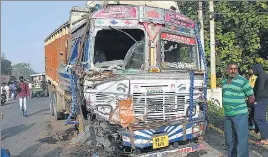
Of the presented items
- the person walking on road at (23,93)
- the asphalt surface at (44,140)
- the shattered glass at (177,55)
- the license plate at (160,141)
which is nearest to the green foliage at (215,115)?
the asphalt surface at (44,140)

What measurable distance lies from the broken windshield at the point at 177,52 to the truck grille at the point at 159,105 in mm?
674

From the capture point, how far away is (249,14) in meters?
13.7

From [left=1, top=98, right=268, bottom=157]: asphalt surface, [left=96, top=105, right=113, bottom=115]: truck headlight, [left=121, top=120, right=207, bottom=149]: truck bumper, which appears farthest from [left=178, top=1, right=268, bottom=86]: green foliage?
[left=96, top=105, right=113, bottom=115]: truck headlight

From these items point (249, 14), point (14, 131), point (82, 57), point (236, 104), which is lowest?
point (14, 131)

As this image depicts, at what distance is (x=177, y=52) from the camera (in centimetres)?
668

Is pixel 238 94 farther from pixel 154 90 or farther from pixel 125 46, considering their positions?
pixel 125 46

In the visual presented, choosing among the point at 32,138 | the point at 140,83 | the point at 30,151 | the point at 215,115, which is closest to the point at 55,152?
the point at 30,151

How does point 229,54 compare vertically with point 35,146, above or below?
above

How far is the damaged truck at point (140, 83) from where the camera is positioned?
554cm

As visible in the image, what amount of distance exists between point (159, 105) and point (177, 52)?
141 cm

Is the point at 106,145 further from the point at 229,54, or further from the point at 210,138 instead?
the point at 229,54

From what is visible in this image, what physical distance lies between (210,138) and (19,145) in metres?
4.52

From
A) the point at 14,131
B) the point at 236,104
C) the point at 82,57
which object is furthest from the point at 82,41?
the point at 14,131

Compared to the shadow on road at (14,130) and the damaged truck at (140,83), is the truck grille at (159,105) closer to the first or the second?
the damaged truck at (140,83)
